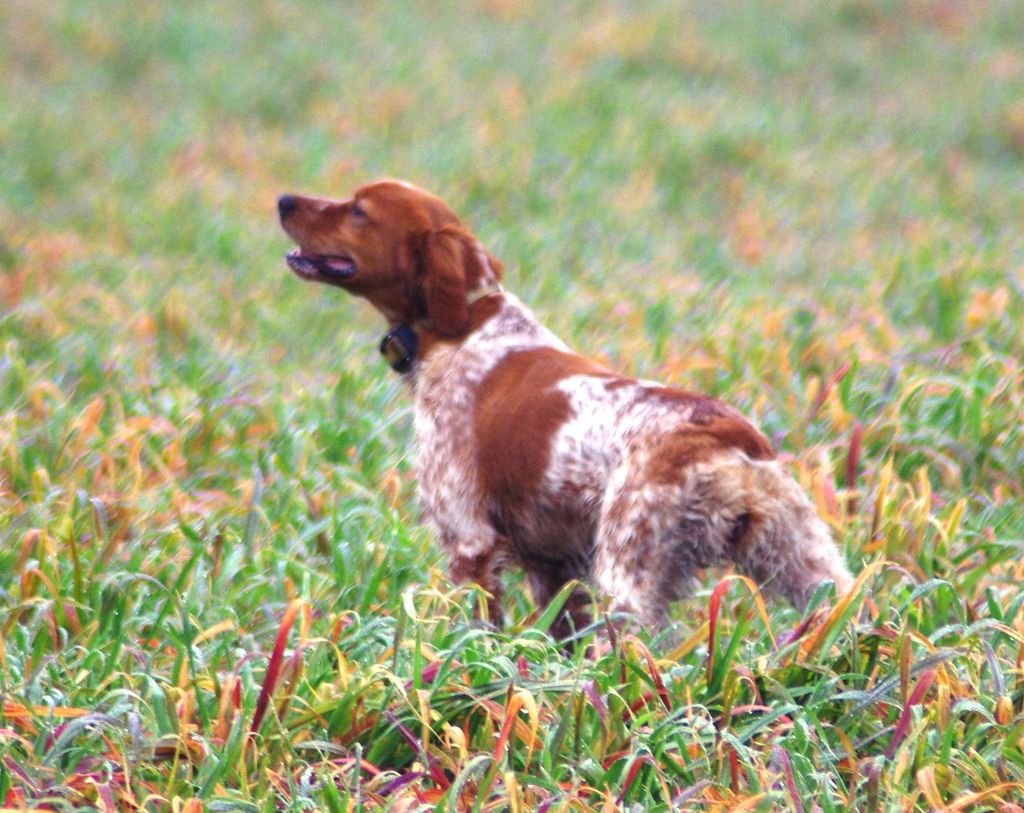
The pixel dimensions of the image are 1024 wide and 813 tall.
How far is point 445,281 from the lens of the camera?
3988 mm

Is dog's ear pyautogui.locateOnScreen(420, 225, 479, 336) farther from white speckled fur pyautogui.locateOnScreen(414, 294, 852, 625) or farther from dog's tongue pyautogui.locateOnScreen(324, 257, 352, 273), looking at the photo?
dog's tongue pyautogui.locateOnScreen(324, 257, 352, 273)

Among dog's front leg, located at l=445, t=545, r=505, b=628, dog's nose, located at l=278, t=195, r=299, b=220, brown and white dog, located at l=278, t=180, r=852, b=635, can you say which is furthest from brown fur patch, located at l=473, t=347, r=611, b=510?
dog's nose, located at l=278, t=195, r=299, b=220

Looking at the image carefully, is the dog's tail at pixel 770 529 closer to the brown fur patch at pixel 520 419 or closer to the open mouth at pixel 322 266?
the brown fur patch at pixel 520 419

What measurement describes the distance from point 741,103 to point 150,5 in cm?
543

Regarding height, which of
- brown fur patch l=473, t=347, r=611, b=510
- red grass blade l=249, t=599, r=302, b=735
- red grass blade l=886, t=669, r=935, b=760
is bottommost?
red grass blade l=886, t=669, r=935, b=760

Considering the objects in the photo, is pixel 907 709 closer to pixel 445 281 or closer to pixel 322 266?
pixel 445 281

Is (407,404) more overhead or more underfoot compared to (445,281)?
more underfoot

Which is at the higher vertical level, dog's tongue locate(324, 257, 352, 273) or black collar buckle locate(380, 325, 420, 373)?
dog's tongue locate(324, 257, 352, 273)

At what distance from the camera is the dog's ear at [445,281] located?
399cm

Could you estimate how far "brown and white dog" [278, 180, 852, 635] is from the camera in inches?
135

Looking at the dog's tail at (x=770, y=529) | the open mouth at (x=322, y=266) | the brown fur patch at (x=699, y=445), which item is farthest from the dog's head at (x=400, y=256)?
the dog's tail at (x=770, y=529)

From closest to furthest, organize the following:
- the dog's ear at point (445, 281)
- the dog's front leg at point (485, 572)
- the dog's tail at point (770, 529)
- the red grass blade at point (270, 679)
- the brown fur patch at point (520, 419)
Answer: the red grass blade at point (270, 679), the dog's tail at point (770, 529), the brown fur patch at point (520, 419), the dog's front leg at point (485, 572), the dog's ear at point (445, 281)

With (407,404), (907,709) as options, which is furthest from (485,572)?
(407,404)

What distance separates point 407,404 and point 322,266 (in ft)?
4.99
